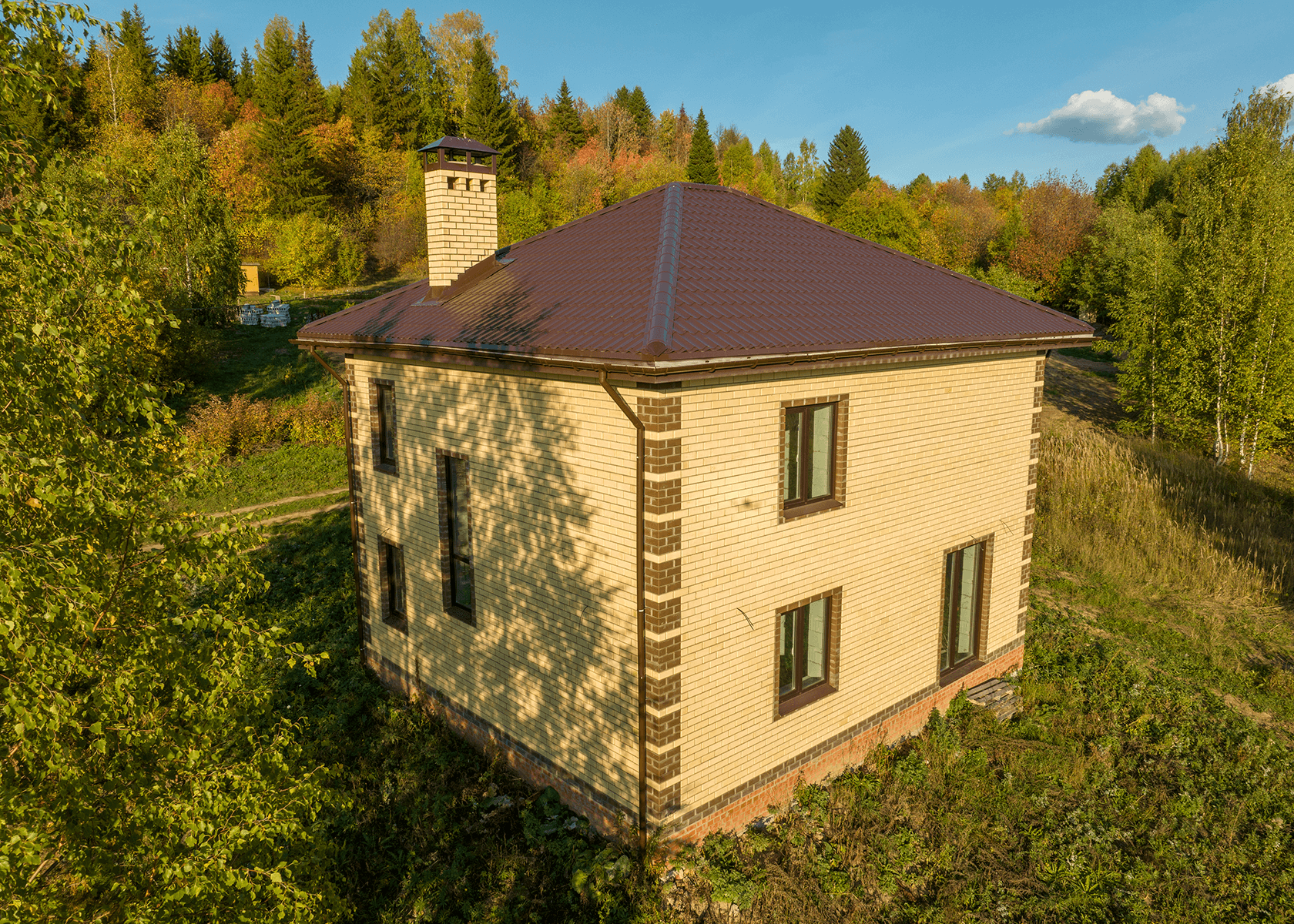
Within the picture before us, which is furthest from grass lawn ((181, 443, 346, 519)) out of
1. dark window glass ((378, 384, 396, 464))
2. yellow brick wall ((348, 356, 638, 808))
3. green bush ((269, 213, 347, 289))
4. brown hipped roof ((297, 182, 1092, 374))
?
green bush ((269, 213, 347, 289))

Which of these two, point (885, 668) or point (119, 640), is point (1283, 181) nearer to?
Result: point (885, 668)

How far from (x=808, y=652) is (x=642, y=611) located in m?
2.91

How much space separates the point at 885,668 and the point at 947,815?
185 cm

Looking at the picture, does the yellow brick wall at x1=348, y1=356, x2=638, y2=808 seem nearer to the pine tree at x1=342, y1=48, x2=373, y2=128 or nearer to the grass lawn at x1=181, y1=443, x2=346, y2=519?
the grass lawn at x1=181, y1=443, x2=346, y2=519

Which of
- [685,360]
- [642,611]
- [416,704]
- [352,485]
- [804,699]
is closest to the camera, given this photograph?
[685,360]

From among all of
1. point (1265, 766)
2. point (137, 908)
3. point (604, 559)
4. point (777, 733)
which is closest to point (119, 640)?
point (137, 908)

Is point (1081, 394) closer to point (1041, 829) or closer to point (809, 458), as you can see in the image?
point (1041, 829)

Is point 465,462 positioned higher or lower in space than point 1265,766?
higher

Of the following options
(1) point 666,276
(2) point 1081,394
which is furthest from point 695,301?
(2) point 1081,394

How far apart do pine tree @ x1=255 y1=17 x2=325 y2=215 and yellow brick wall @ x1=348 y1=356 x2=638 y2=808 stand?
50.2m

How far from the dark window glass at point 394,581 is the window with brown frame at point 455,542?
5.27ft

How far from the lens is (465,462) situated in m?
9.48

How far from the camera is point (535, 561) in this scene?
8.60 m

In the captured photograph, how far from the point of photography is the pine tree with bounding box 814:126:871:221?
7331 cm
